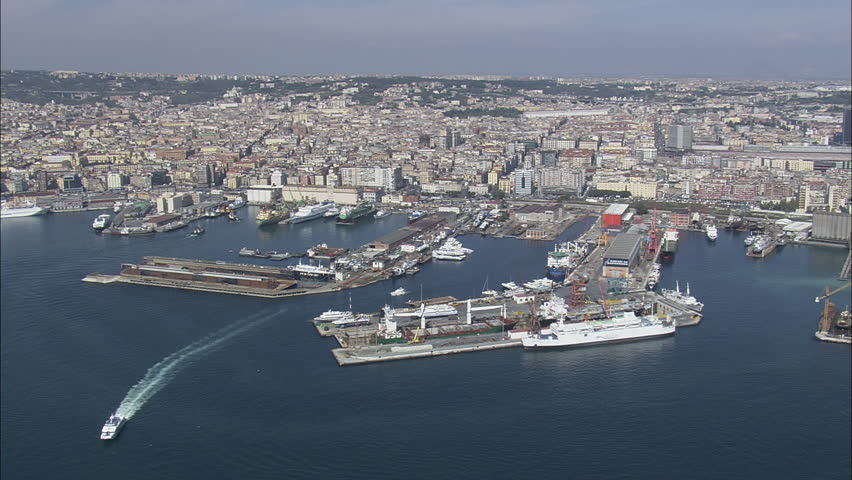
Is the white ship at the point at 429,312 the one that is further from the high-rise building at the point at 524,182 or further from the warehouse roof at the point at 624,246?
the high-rise building at the point at 524,182

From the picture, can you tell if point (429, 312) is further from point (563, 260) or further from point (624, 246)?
point (624, 246)

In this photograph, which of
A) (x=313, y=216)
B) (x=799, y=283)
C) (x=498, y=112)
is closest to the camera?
(x=799, y=283)

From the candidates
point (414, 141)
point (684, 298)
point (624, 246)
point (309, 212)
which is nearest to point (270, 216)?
point (309, 212)

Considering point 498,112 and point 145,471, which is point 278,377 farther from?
point 498,112

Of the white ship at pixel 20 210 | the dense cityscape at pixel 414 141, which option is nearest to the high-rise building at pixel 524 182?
the dense cityscape at pixel 414 141

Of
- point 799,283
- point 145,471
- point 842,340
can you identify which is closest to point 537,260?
point 799,283

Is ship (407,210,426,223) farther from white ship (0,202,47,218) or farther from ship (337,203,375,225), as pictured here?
white ship (0,202,47,218)
